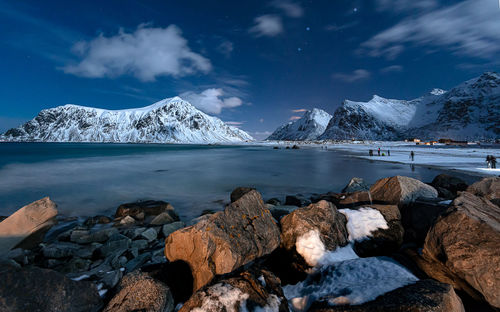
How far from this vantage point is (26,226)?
6430 mm

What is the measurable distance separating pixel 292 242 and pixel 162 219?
621 centimetres

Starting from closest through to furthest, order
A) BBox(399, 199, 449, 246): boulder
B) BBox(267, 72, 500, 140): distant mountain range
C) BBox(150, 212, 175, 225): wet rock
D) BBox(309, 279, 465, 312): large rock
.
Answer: BBox(309, 279, 465, 312): large rock < BBox(399, 199, 449, 246): boulder < BBox(150, 212, 175, 225): wet rock < BBox(267, 72, 500, 140): distant mountain range

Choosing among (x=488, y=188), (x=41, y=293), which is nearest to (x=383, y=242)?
(x=488, y=188)

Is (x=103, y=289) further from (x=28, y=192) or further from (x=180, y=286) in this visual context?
(x=28, y=192)

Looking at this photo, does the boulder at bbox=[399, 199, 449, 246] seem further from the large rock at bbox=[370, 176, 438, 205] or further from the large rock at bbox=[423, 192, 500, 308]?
the large rock at bbox=[423, 192, 500, 308]

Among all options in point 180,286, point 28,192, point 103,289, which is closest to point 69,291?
point 103,289

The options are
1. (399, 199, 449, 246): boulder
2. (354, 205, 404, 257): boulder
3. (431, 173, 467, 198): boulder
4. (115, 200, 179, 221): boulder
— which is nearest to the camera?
(354, 205, 404, 257): boulder

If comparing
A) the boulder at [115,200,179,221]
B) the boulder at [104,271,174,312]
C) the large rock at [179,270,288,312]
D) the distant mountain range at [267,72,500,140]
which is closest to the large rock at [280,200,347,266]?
the large rock at [179,270,288,312]

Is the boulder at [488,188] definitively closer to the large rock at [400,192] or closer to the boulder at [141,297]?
the large rock at [400,192]

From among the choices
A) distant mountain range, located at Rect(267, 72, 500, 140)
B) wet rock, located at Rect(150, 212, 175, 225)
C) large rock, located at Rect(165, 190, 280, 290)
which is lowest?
wet rock, located at Rect(150, 212, 175, 225)

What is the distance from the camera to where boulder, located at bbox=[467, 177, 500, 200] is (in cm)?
710

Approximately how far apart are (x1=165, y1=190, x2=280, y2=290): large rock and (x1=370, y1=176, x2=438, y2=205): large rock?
4412mm

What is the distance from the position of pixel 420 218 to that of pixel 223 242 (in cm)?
528

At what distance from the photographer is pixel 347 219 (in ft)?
18.1
